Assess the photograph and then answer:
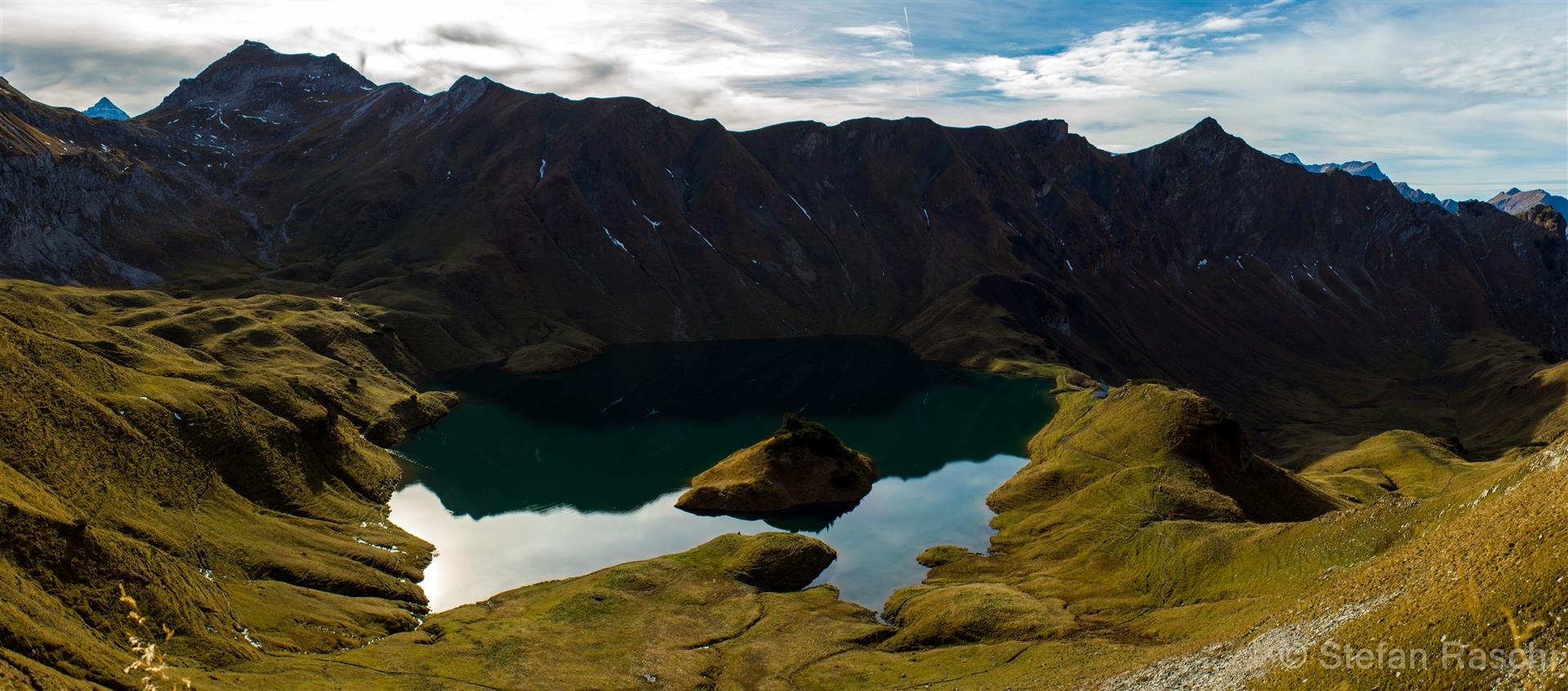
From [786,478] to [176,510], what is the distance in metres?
Answer: 77.9

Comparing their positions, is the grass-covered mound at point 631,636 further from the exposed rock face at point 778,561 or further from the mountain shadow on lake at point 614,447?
the mountain shadow on lake at point 614,447

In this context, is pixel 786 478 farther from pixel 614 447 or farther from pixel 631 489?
pixel 614 447

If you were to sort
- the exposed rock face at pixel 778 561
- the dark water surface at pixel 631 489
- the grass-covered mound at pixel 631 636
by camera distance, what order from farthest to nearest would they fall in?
the dark water surface at pixel 631 489 → the exposed rock face at pixel 778 561 → the grass-covered mound at pixel 631 636

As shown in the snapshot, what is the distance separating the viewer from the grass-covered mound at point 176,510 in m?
58.3

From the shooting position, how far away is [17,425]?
245ft

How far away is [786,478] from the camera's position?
13362 cm

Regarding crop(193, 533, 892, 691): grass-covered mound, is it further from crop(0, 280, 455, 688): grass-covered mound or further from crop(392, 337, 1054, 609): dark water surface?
crop(392, 337, 1054, 609): dark water surface

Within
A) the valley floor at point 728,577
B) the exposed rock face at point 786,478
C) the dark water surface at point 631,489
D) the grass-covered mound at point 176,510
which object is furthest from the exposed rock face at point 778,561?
the grass-covered mound at point 176,510

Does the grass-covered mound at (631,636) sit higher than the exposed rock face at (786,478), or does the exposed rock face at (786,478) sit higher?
the exposed rock face at (786,478)

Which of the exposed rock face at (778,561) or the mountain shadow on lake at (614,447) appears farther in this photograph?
the mountain shadow on lake at (614,447)

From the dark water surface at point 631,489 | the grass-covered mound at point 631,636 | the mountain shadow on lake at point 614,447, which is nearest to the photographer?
the grass-covered mound at point 631,636

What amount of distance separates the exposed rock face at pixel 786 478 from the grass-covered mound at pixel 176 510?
1651 inches

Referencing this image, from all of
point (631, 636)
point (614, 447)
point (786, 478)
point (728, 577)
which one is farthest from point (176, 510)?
point (614, 447)

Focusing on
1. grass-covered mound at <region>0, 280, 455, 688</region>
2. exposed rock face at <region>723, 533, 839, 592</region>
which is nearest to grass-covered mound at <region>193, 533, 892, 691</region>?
exposed rock face at <region>723, 533, 839, 592</region>
